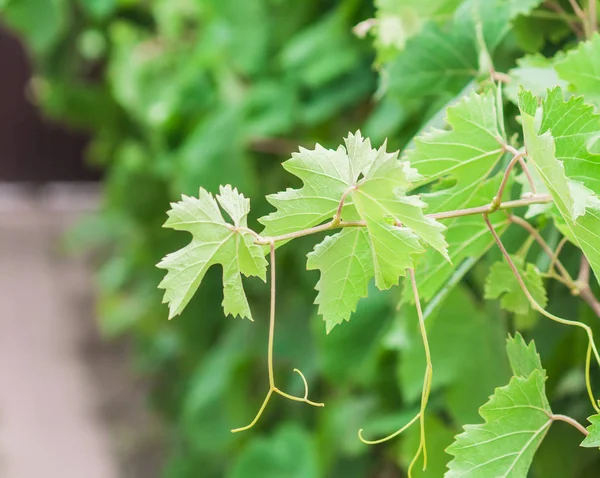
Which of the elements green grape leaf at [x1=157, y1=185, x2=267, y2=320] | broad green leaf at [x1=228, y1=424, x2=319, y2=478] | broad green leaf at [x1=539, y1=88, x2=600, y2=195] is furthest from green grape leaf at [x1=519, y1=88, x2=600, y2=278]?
broad green leaf at [x1=228, y1=424, x2=319, y2=478]

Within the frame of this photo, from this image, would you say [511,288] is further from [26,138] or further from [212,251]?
[26,138]

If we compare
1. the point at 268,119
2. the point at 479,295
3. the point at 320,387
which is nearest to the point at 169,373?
the point at 320,387

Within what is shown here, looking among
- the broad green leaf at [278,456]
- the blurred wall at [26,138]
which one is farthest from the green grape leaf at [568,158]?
the blurred wall at [26,138]

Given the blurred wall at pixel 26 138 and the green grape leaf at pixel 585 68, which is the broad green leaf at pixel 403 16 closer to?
the green grape leaf at pixel 585 68

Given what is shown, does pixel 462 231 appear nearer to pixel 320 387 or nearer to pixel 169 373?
pixel 320 387

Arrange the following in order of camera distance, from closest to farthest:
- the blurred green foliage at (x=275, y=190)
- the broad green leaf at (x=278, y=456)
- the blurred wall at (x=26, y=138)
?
the blurred green foliage at (x=275, y=190) < the broad green leaf at (x=278, y=456) < the blurred wall at (x=26, y=138)

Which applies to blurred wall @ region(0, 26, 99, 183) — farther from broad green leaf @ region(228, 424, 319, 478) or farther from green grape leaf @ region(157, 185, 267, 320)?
green grape leaf @ region(157, 185, 267, 320)

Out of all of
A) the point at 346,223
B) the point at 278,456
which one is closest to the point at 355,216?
the point at 346,223
